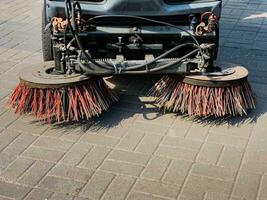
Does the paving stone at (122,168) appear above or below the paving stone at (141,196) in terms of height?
above

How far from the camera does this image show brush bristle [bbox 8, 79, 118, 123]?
13.0ft

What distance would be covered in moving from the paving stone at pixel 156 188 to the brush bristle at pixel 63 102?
0.93m

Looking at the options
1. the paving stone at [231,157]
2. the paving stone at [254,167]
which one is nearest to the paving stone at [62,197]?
the paving stone at [231,157]

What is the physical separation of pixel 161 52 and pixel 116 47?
1.33 feet

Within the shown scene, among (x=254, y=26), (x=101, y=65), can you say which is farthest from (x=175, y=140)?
(x=254, y=26)

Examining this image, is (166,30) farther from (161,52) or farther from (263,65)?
(263,65)

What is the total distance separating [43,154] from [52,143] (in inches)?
6.8

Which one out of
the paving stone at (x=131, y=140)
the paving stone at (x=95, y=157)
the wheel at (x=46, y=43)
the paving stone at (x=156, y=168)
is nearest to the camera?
the paving stone at (x=156, y=168)

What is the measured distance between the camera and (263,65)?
550 cm

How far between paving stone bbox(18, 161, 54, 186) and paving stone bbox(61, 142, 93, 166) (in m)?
0.13

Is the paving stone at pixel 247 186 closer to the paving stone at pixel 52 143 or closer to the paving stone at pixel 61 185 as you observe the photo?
the paving stone at pixel 61 185

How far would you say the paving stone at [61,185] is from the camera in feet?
10.6

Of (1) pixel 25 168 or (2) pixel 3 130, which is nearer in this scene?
(1) pixel 25 168

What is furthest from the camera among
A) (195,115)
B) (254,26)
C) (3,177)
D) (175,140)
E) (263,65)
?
(254,26)
